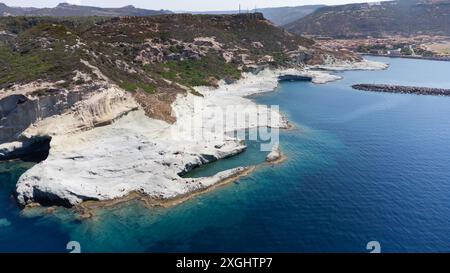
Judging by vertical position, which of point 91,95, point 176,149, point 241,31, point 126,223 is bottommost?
point 126,223

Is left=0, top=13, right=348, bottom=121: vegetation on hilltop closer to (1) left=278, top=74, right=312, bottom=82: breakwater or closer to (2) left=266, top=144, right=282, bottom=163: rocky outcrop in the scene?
(1) left=278, top=74, right=312, bottom=82: breakwater

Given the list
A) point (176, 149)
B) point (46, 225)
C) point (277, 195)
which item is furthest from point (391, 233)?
point (46, 225)

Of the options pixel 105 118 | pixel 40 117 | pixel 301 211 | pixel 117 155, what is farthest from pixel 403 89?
pixel 40 117

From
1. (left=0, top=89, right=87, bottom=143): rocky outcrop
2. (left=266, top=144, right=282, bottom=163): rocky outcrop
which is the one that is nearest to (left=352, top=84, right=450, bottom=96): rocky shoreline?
(left=266, top=144, right=282, bottom=163): rocky outcrop

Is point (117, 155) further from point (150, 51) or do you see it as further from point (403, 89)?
point (403, 89)

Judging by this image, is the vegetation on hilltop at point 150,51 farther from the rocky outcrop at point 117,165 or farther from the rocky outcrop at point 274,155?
the rocky outcrop at point 274,155

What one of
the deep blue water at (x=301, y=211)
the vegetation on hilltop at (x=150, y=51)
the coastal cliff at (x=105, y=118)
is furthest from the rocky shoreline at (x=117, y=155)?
the vegetation on hilltop at (x=150, y=51)

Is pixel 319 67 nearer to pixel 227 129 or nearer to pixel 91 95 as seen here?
pixel 227 129
